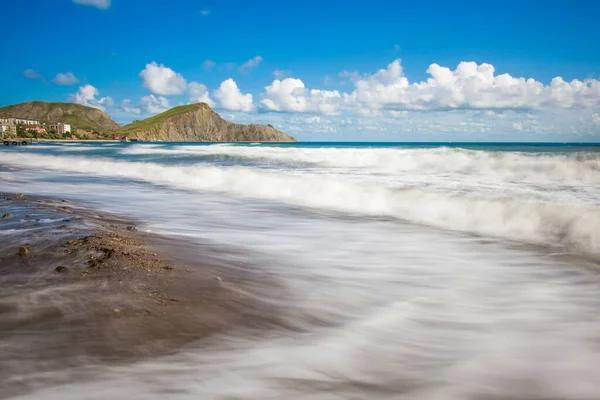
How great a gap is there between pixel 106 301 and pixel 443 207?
7.50 meters

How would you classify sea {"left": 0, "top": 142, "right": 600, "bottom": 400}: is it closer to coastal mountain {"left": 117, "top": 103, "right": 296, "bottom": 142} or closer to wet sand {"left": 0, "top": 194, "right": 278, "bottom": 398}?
wet sand {"left": 0, "top": 194, "right": 278, "bottom": 398}

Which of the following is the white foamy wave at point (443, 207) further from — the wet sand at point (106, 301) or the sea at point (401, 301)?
the wet sand at point (106, 301)

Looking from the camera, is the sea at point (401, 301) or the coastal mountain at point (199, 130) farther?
the coastal mountain at point (199, 130)

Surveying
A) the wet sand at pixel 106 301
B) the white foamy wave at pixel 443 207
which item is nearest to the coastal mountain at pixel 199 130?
the white foamy wave at pixel 443 207

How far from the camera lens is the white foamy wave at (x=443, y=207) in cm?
679

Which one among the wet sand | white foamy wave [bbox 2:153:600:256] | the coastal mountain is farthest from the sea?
the coastal mountain

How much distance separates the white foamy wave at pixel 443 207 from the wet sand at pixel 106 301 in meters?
4.85

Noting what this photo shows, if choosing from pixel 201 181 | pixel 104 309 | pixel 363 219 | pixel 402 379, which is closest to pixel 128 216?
pixel 363 219

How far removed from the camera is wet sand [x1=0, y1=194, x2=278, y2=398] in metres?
2.45

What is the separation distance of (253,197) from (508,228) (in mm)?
6587

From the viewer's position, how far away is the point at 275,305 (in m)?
3.51

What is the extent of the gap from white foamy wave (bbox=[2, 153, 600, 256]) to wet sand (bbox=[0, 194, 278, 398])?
15.9ft

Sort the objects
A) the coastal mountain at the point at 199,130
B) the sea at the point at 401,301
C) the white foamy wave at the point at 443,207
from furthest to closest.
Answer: the coastal mountain at the point at 199,130 → the white foamy wave at the point at 443,207 → the sea at the point at 401,301

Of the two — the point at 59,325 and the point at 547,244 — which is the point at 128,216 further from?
the point at 547,244
